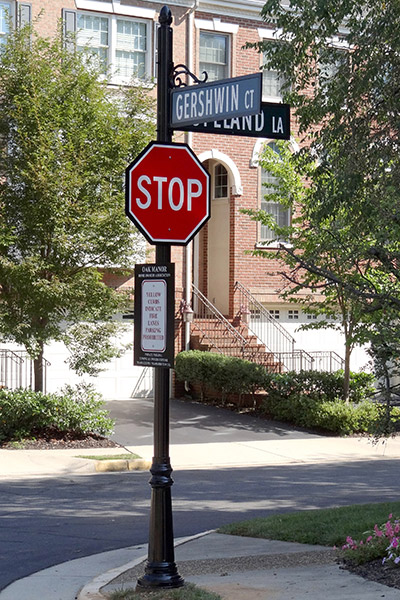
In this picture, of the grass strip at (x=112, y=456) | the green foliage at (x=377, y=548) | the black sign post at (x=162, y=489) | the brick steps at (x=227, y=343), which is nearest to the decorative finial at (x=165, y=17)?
the black sign post at (x=162, y=489)

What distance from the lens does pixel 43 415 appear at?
16781 millimetres

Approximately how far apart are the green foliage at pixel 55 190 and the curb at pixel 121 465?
290 cm

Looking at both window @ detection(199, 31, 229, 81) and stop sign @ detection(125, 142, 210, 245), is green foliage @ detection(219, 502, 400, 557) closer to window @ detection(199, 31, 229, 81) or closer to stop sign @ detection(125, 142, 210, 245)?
stop sign @ detection(125, 142, 210, 245)

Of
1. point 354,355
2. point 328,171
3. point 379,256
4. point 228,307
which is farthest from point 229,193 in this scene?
point 379,256

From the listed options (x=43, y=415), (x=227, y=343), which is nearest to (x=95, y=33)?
(x=227, y=343)

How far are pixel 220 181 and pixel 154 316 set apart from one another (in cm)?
1865

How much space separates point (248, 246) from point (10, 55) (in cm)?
959

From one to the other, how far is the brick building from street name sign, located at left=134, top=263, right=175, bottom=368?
15.8 meters

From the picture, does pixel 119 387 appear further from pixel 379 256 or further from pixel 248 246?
pixel 379 256

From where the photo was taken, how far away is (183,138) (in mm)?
22844

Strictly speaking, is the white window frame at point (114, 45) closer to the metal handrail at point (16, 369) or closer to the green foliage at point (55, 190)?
the green foliage at point (55, 190)

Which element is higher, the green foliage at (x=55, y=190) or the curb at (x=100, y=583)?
the green foliage at (x=55, y=190)

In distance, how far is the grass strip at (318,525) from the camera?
356 inches

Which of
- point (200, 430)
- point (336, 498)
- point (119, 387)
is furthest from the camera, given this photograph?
point (119, 387)
